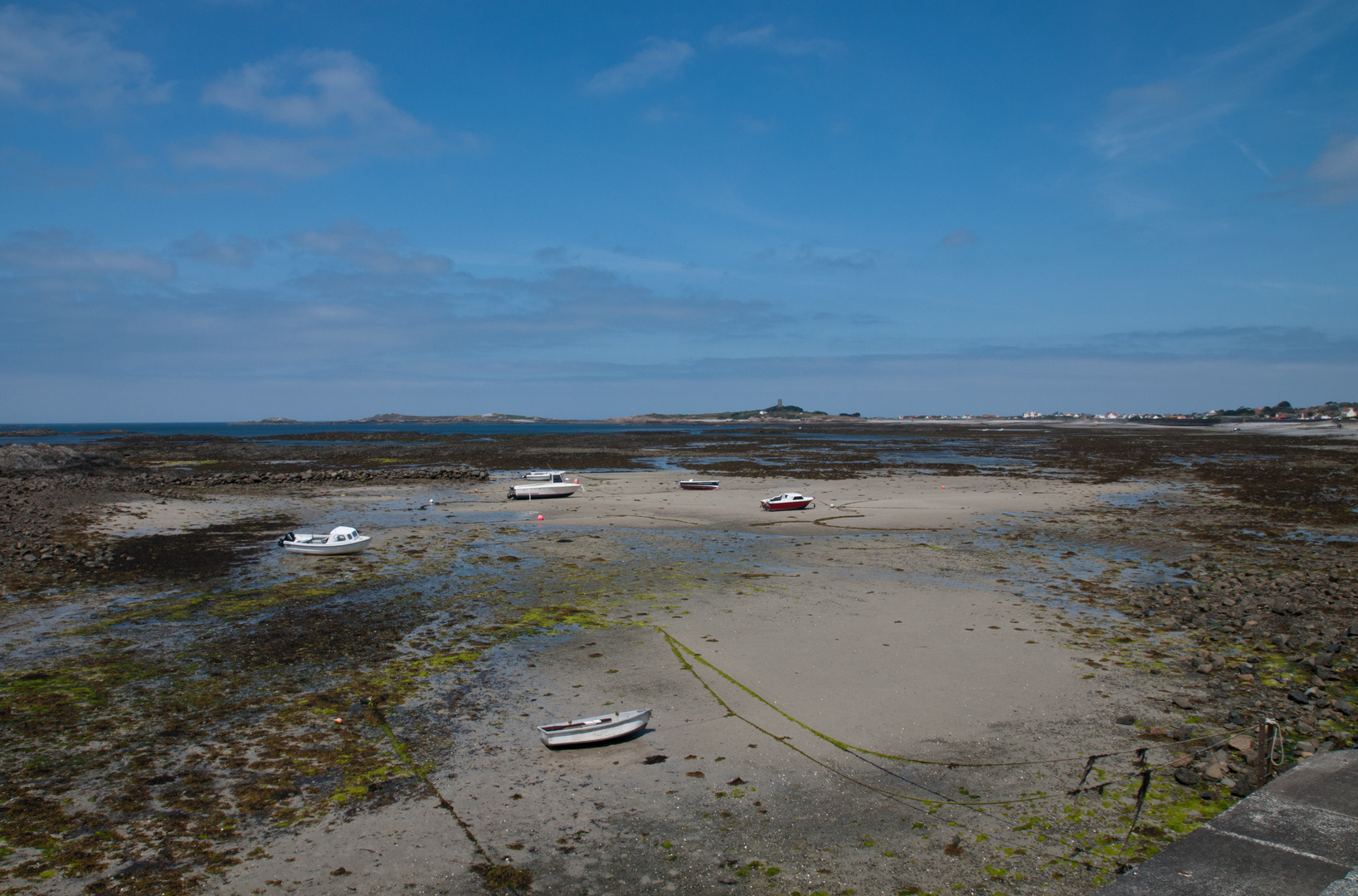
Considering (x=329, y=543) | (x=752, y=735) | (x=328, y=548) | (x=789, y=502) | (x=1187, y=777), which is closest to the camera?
(x=1187, y=777)

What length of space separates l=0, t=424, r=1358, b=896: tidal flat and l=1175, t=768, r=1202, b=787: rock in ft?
0.11

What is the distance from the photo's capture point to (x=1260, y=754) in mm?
7871

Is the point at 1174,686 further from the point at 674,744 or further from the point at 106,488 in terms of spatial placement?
the point at 106,488

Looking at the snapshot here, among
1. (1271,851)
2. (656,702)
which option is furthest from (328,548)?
(1271,851)

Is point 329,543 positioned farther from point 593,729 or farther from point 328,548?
point 593,729

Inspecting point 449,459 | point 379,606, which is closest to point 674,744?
point 379,606

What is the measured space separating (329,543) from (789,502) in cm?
1888

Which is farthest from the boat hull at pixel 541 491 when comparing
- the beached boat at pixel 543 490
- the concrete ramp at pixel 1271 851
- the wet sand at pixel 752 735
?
the concrete ramp at pixel 1271 851

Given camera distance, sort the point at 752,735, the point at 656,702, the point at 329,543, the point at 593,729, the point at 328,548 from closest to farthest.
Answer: the point at 593,729 → the point at 752,735 → the point at 656,702 → the point at 328,548 → the point at 329,543

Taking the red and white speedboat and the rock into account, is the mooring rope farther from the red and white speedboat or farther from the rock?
the red and white speedboat

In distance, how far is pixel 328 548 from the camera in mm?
21953

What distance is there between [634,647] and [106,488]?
39435mm

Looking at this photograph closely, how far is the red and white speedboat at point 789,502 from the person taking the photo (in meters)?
32.1

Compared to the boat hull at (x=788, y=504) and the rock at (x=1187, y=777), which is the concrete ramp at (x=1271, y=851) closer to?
the rock at (x=1187, y=777)
